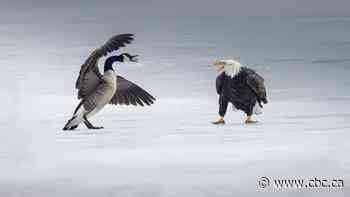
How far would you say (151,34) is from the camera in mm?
10070

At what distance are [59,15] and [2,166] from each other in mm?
4715

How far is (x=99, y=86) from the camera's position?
24.2 ft

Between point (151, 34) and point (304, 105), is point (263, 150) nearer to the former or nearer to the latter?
point (304, 105)

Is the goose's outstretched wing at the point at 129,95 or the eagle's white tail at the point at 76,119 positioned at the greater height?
the goose's outstretched wing at the point at 129,95

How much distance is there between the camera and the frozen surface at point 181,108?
6.71 m

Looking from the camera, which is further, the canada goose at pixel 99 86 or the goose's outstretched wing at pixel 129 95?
the goose's outstretched wing at pixel 129 95

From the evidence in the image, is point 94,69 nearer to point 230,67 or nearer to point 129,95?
point 129,95

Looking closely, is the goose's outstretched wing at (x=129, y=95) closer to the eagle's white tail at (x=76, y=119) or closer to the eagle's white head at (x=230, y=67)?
the eagle's white tail at (x=76, y=119)

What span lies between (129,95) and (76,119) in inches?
14.3

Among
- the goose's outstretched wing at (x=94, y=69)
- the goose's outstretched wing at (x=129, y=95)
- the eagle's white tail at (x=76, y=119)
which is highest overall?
the goose's outstretched wing at (x=94, y=69)

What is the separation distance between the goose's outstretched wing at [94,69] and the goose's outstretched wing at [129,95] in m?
0.16

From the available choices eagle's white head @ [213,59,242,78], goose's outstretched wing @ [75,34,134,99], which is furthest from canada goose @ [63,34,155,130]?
eagle's white head @ [213,59,242,78]

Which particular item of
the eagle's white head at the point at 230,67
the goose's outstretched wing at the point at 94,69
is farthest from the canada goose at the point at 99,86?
the eagle's white head at the point at 230,67

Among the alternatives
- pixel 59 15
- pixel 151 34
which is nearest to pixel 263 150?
pixel 151 34
